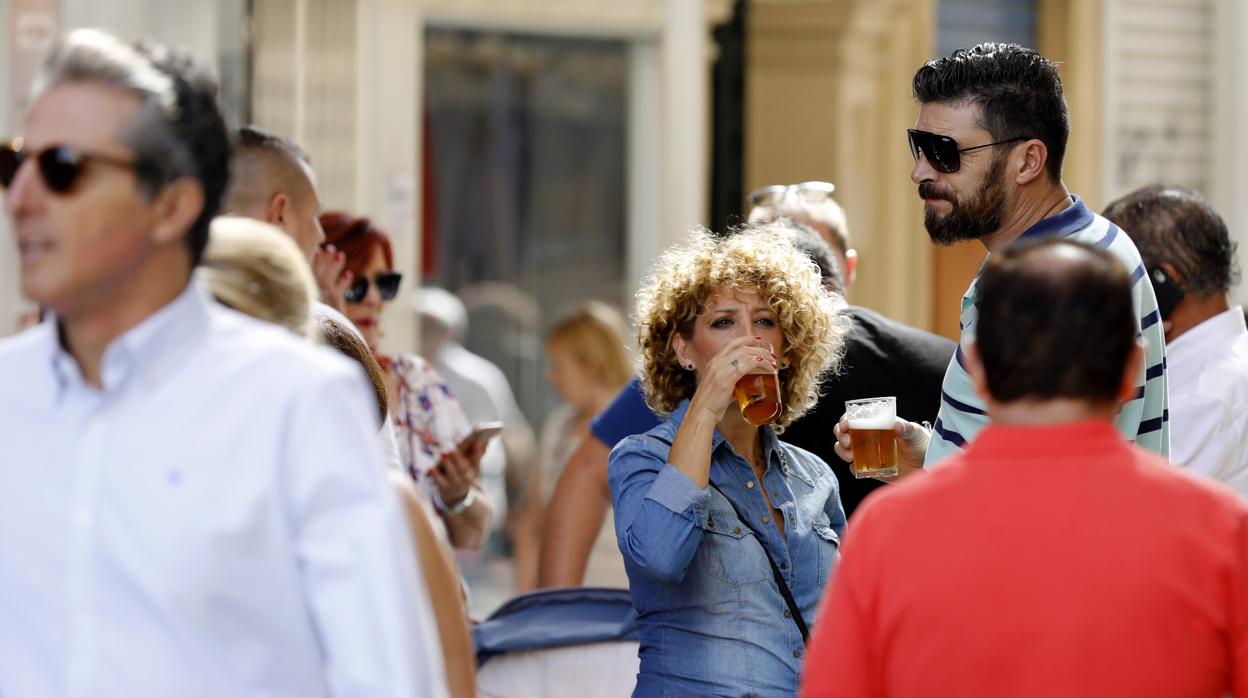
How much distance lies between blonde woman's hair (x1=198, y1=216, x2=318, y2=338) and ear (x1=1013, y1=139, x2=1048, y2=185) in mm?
1634

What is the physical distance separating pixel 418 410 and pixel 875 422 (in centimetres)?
175

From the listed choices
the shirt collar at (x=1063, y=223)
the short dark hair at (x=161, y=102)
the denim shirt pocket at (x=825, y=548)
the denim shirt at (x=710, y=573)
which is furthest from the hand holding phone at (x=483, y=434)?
the short dark hair at (x=161, y=102)

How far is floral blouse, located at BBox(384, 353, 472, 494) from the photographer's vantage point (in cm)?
473

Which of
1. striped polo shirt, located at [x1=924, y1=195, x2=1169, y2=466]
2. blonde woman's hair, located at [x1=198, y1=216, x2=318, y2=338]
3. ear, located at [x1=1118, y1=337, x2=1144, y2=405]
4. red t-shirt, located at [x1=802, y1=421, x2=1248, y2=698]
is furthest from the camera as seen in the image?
striped polo shirt, located at [x1=924, y1=195, x2=1169, y2=466]

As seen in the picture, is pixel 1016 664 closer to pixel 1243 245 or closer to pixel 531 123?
pixel 531 123

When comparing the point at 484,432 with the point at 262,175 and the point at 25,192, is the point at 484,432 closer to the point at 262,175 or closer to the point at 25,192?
the point at 262,175

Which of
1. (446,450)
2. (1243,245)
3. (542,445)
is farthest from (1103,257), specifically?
(1243,245)

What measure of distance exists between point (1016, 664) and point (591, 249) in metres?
7.27

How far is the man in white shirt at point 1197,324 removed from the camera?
4.11m

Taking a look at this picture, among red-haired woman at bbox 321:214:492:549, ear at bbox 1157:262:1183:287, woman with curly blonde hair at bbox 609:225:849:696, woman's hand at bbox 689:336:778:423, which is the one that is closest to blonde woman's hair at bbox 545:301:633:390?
red-haired woman at bbox 321:214:492:549

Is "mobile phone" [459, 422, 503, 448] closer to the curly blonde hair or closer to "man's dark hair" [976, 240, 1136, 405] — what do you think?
the curly blonde hair

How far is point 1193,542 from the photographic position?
2.14m

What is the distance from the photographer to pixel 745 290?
3.64 m

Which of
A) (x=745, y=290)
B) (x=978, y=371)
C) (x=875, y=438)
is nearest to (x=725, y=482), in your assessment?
(x=875, y=438)
